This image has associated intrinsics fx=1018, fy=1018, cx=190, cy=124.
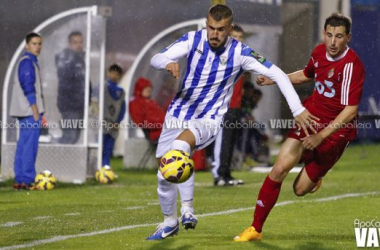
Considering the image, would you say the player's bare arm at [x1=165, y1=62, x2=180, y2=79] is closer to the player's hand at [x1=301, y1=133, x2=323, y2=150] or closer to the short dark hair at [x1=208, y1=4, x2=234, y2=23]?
the short dark hair at [x1=208, y1=4, x2=234, y2=23]

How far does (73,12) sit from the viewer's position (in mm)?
16734

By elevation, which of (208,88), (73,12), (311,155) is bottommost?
(311,155)

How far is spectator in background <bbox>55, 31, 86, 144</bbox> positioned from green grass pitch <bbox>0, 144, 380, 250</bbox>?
3.44 ft

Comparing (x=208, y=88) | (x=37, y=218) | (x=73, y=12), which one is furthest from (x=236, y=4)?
(x=208, y=88)

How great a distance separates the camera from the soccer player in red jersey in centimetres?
904

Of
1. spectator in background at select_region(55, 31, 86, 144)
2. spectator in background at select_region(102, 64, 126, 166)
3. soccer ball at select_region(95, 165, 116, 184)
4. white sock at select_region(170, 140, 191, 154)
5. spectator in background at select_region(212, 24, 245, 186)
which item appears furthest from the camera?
spectator in background at select_region(102, 64, 126, 166)

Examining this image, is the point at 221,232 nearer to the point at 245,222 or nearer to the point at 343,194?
the point at 245,222

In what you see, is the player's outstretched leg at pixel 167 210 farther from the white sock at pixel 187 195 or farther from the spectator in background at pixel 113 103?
the spectator in background at pixel 113 103

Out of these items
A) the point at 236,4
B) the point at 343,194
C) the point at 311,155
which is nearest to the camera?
the point at 311,155

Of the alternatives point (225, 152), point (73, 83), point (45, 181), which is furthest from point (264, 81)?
point (73, 83)

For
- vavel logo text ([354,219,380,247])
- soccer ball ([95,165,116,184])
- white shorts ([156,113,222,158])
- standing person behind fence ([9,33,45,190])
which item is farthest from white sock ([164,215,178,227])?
soccer ball ([95,165,116,184])

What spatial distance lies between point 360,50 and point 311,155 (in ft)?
61.1

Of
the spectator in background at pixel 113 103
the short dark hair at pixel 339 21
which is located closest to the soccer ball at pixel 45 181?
the spectator in background at pixel 113 103

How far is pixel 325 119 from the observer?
9359mm
